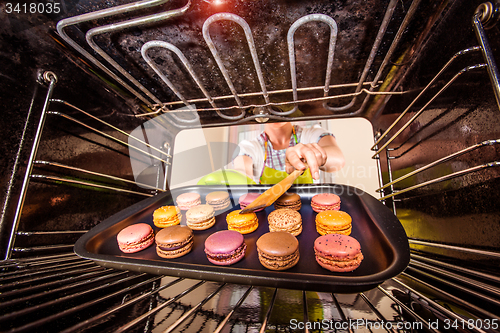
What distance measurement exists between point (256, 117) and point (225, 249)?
0.87 metres

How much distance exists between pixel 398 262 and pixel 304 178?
182 cm

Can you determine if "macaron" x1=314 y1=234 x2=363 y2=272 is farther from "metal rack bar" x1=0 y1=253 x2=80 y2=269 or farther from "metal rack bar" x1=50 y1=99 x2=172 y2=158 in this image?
"metal rack bar" x1=50 y1=99 x2=172 y2=158

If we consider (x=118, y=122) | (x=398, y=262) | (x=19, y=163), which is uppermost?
(x=118, y=122)

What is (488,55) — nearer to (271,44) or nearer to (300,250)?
(271,44)

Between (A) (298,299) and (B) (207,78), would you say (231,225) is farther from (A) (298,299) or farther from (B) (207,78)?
(B) (207,78)

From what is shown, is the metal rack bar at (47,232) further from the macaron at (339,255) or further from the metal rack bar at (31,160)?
the macaron at (339,255)

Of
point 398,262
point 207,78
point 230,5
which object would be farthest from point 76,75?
point 398,262

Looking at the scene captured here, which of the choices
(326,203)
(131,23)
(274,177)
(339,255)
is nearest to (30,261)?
(131,23)

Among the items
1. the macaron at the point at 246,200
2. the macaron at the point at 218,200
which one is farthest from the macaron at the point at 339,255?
the macaron at the point at 218,200

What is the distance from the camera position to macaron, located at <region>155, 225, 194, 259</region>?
3.81ft

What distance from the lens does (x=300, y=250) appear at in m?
1.20

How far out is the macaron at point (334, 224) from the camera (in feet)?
4.07

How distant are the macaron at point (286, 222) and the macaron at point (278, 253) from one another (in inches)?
7.8

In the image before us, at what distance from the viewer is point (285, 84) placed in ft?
3.99
